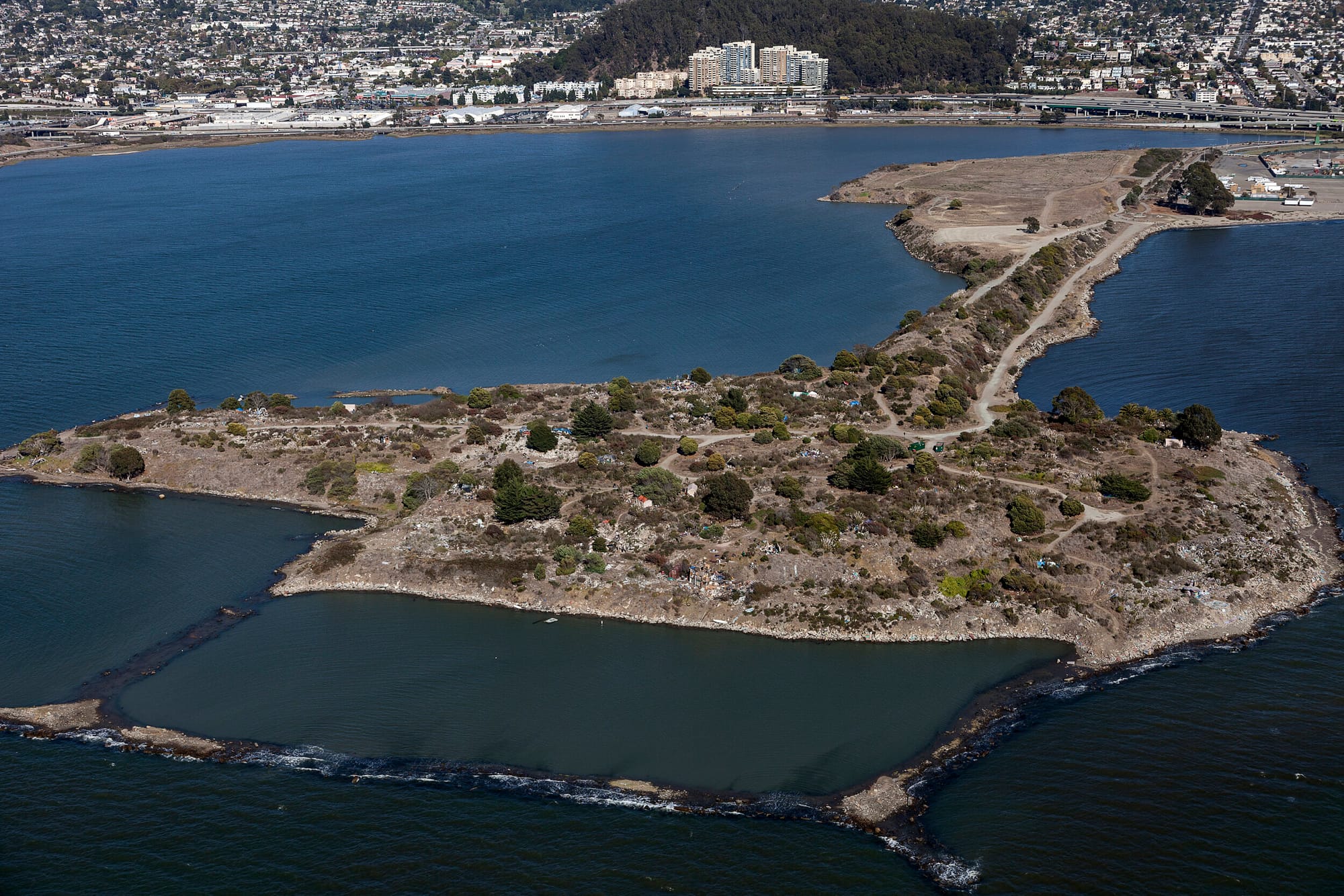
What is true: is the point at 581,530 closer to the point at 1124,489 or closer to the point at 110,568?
the point at 110,568

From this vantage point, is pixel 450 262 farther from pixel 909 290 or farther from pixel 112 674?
pixel 112 674

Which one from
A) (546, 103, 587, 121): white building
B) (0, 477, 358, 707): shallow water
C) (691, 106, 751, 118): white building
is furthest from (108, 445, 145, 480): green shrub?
(691, 106, 751, 118): white building

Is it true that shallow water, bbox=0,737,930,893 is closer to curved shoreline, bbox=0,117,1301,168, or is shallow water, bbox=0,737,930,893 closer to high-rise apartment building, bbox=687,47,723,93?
curved shoreline, bbox=0,117,1301,168

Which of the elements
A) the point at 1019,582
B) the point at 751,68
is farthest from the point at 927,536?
the point at 751,68

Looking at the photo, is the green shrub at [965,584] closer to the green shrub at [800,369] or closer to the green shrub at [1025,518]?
the green shrub at [1025,518]

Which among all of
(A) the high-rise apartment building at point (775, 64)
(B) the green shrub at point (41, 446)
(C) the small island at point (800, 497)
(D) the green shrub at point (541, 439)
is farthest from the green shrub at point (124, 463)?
(A) the high-rise apartment building at point (775, 64)
